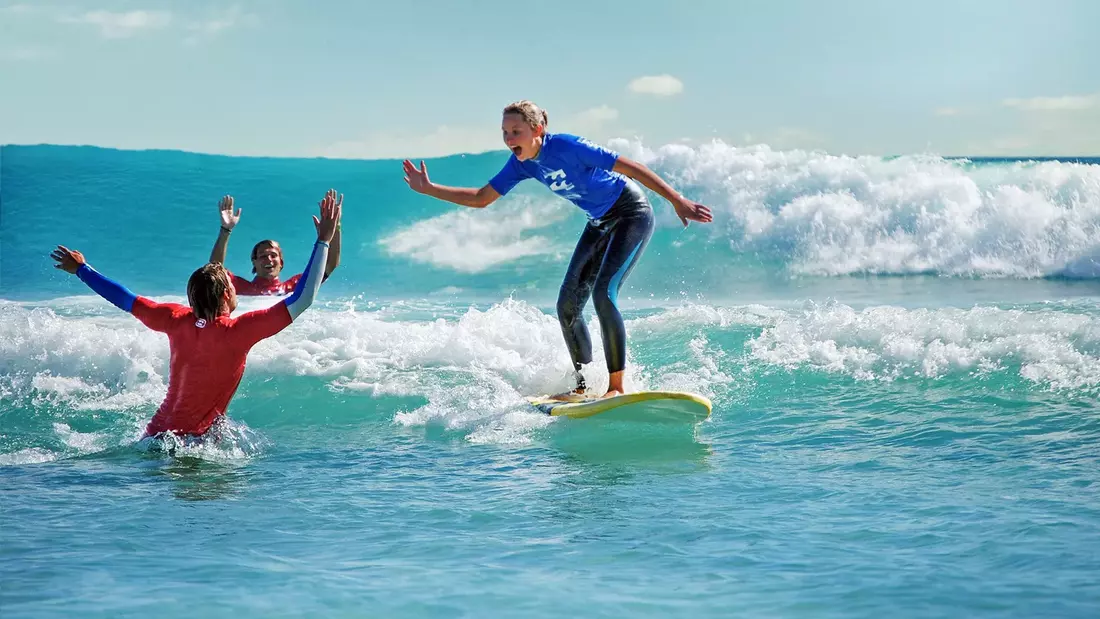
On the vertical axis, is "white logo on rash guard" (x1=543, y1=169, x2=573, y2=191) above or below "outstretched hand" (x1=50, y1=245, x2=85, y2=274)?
above

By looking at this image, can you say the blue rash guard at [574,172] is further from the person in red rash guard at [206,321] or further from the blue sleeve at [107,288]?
the blue sleeve at [107,288]

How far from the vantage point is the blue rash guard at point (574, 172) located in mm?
6316

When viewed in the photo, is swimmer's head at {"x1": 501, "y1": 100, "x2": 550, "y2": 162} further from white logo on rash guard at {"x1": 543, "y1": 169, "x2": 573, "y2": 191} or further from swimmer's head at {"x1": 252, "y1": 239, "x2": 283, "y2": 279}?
swimmer's head at {"x1": 252, "y1": 239, "x2": 283, "y2": 279}

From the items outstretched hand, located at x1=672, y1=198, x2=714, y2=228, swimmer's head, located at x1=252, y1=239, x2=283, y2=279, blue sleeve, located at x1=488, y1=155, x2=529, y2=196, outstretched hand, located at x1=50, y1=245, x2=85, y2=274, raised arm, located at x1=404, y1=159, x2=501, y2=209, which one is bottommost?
outstretched hand, located at x1=50, y1=245, x2=85, y2=274

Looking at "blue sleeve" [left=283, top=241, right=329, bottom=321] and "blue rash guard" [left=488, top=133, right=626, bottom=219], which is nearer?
"blue sleeve" [left=283, top=241, right=329, bottom=321]

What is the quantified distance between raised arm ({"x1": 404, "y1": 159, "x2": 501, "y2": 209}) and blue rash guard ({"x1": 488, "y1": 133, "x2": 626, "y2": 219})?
0.08 metres

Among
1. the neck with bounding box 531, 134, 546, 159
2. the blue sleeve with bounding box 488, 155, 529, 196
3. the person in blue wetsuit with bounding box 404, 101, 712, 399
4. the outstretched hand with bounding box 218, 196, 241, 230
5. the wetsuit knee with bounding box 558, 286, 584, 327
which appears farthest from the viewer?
the wetsuit knee with bounding box 558, 286, 584, 327

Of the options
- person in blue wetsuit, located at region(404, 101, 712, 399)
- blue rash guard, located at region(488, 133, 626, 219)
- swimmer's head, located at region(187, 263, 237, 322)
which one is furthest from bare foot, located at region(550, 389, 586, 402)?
swimmer's head, located at region(187, 263, 237, 322)

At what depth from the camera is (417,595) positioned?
357cm

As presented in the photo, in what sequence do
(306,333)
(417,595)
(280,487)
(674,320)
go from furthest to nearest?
(674,320) → (306,333) → (280,487) → (417,595)

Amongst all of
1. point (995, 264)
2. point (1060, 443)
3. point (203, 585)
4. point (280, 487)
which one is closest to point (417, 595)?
point (203, 585)

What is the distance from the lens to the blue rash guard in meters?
6.32

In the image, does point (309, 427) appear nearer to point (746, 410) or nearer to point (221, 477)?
point (221, 477)

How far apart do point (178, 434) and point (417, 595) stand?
108 inches
